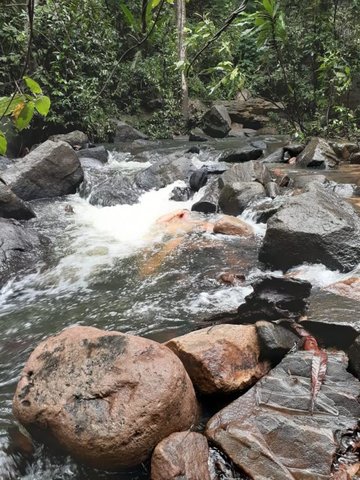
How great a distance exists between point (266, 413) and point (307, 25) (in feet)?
35.1

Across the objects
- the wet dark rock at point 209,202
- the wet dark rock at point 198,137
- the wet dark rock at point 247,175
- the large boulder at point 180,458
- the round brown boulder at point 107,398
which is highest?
the round brown boulder at point 107,398

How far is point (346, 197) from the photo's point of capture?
7125 millimetres

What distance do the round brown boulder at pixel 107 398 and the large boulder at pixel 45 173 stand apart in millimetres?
6433

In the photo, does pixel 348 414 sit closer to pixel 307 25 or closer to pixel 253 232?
pixel 253 232

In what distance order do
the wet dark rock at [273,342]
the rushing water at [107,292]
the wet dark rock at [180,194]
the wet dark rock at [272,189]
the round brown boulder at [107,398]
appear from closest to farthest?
the round brown boulder at [107,398], the rushing water at [107,292], the wet dark rock at [273,342], the wet dark rock at [272,189], the wet dark rock at [180,194]

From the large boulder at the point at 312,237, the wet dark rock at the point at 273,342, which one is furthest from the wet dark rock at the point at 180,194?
the wet dark rock at the point at 273,342

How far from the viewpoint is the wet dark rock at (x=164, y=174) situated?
932cm

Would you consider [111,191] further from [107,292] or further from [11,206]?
[107,292]

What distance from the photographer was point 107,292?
15.8ft

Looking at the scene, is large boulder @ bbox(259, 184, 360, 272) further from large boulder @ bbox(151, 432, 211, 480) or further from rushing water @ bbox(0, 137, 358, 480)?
large boulder @ bbox(151, 432, 211, 480)

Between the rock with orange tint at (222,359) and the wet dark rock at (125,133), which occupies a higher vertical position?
the rock with orange tint at (222,359)

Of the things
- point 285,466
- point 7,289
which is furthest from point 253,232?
point 285,466

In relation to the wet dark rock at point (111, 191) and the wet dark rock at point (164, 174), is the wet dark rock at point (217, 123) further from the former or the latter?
the wet dark rock at point (111, 191)

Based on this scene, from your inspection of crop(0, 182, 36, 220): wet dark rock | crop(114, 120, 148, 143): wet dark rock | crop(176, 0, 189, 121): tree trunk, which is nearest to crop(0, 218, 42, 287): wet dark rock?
crop(0, 182, 36, 220): wet dark rock
